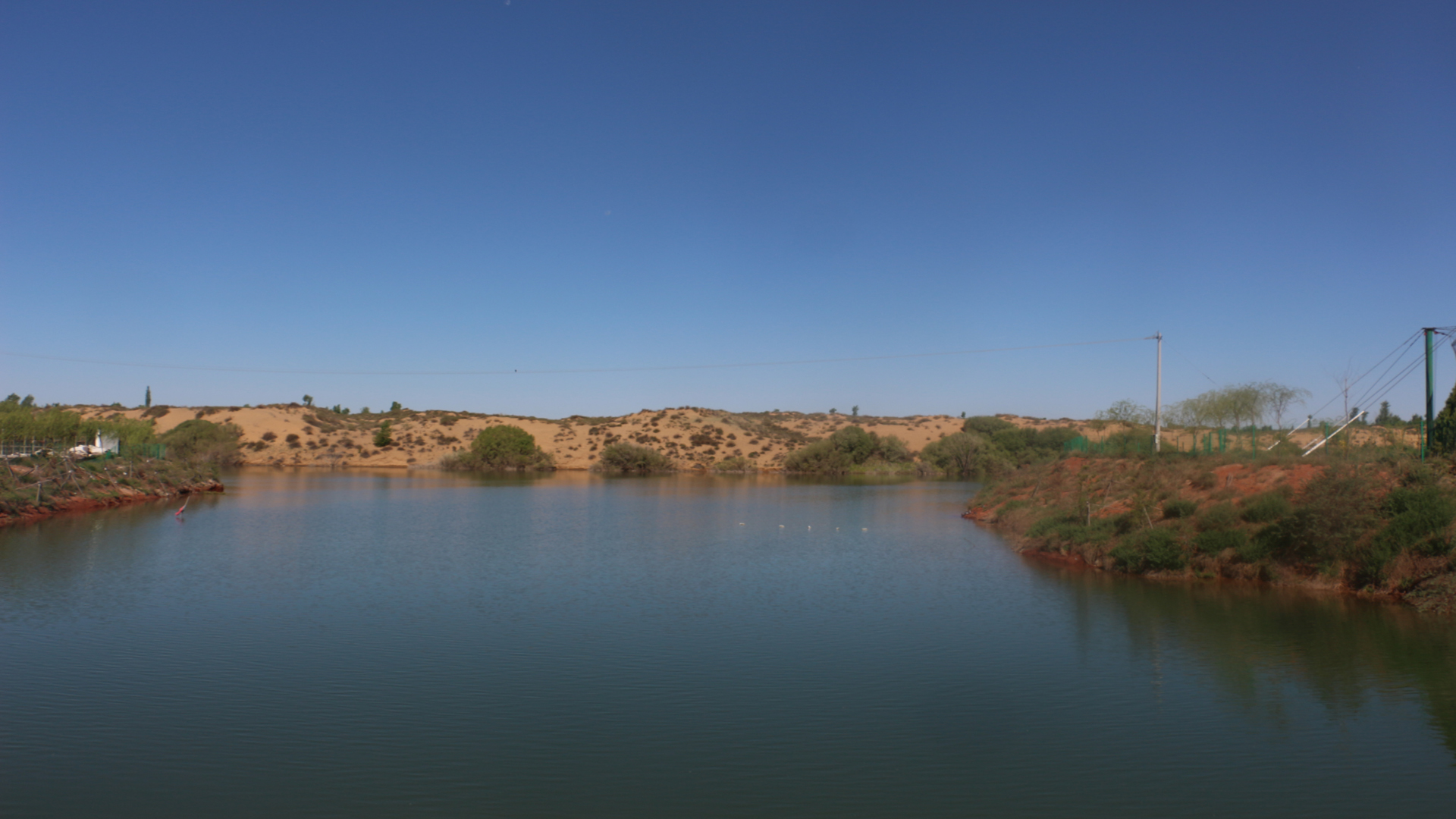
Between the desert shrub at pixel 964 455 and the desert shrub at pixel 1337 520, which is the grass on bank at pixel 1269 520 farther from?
the desert shrub at pixel 964 455

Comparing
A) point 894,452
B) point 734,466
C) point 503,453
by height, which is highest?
point 894,452

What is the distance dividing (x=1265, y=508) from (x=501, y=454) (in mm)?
83894

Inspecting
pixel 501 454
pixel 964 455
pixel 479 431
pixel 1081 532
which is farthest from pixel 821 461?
pixel 1081 532

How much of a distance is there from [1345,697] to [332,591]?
2029 centimetres

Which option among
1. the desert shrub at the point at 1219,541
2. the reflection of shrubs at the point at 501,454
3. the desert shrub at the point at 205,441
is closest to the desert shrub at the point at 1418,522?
the desert shrub at the point at 1219,541

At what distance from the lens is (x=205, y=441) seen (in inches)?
3620

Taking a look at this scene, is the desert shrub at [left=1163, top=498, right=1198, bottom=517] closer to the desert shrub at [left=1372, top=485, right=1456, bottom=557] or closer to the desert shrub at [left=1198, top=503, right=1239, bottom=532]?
the desert shrub at [left=1198, top=503, right=1239, bottom=532]

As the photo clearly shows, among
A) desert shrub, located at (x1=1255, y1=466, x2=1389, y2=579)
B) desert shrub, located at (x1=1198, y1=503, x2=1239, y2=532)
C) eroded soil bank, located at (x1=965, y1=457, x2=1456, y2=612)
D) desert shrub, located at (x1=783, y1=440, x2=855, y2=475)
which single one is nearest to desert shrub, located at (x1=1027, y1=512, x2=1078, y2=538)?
eroded soil bank, located at (x1=965, y1=457, x2=1456, y2=612)

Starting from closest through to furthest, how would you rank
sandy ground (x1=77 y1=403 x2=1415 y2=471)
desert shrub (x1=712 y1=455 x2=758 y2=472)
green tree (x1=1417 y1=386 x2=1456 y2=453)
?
green tree (x1=1417 y1=386 x2=1456 y2=453)
desert shrub (x1=712 y1=455 x2=758 y2=472)
sandy ground (x1=77 y1=403 x2=1415 y2=471)

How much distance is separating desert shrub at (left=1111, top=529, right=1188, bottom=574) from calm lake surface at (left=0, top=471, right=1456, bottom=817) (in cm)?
138

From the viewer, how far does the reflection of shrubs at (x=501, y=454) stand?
317ft

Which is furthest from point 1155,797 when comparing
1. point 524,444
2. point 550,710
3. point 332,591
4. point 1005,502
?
point 524,444

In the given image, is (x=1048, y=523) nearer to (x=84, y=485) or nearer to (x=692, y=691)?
(x=692, y=691)

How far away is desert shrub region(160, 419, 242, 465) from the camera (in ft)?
287
